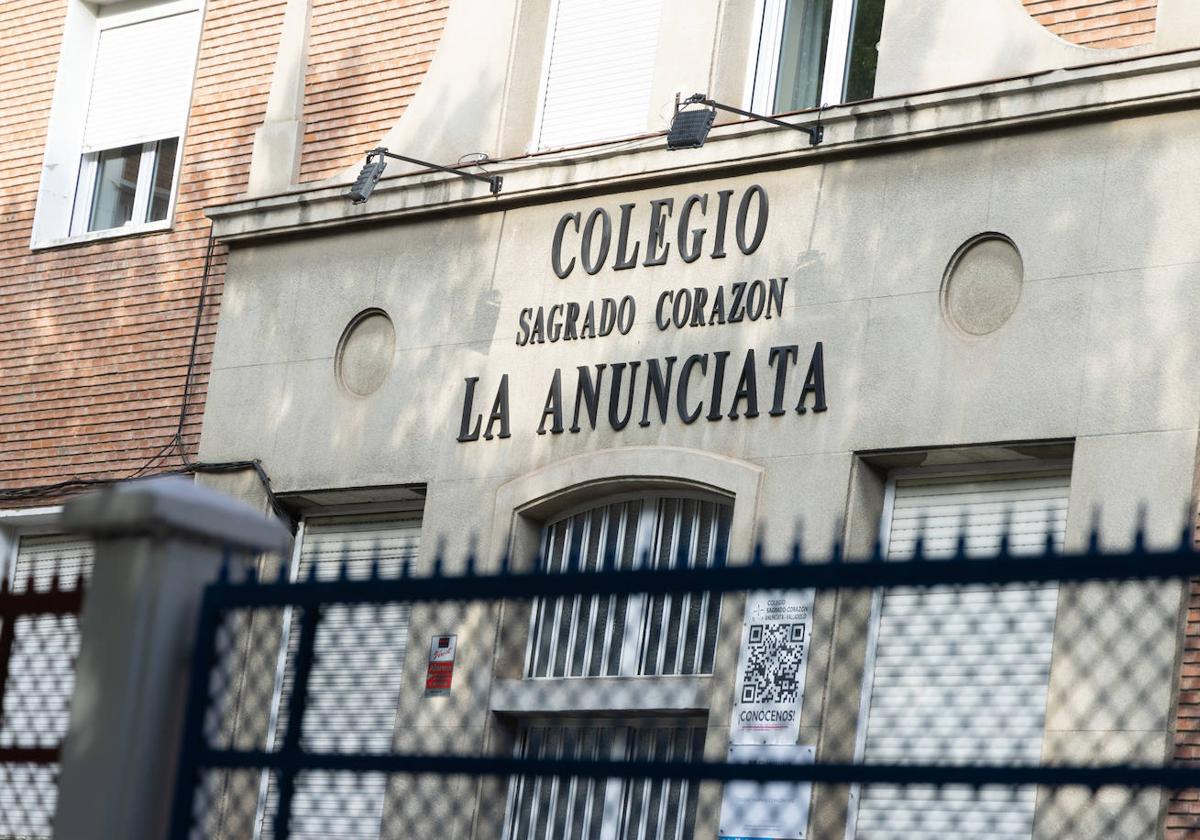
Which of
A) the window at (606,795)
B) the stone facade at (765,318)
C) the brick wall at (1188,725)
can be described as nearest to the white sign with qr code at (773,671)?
the stone facade at (765,318)

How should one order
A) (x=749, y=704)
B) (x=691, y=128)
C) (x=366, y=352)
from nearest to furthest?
(x=749, y=704) < (x=691, y=128) < (x=366, y=352)

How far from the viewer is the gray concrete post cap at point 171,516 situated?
4.87m

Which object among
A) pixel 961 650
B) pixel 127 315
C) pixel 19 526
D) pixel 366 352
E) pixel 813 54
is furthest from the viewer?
pixel 19 526

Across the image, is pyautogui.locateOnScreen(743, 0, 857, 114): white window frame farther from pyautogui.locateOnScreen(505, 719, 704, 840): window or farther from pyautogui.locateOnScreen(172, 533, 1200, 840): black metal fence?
pyautogui.locateOnScreen(505, 719, 704, 840): window

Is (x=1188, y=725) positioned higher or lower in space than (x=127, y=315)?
lower

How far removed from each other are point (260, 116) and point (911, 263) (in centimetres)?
620

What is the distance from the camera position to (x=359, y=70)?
15.7m

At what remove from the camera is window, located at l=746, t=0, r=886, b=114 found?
1313 cm

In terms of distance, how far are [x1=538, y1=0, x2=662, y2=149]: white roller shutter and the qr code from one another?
366 centimetres

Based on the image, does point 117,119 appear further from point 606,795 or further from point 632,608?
point 606,795

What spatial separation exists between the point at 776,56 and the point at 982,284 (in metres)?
2.61

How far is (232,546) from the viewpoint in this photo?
16.7 ft

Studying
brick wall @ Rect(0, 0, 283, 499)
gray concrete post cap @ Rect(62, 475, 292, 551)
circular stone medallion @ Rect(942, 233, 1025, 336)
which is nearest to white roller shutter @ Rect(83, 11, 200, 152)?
brick wall @ Rect(0, 0, 283, 499)

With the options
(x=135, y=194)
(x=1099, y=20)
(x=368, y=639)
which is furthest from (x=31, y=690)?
(x=135, y=194)
